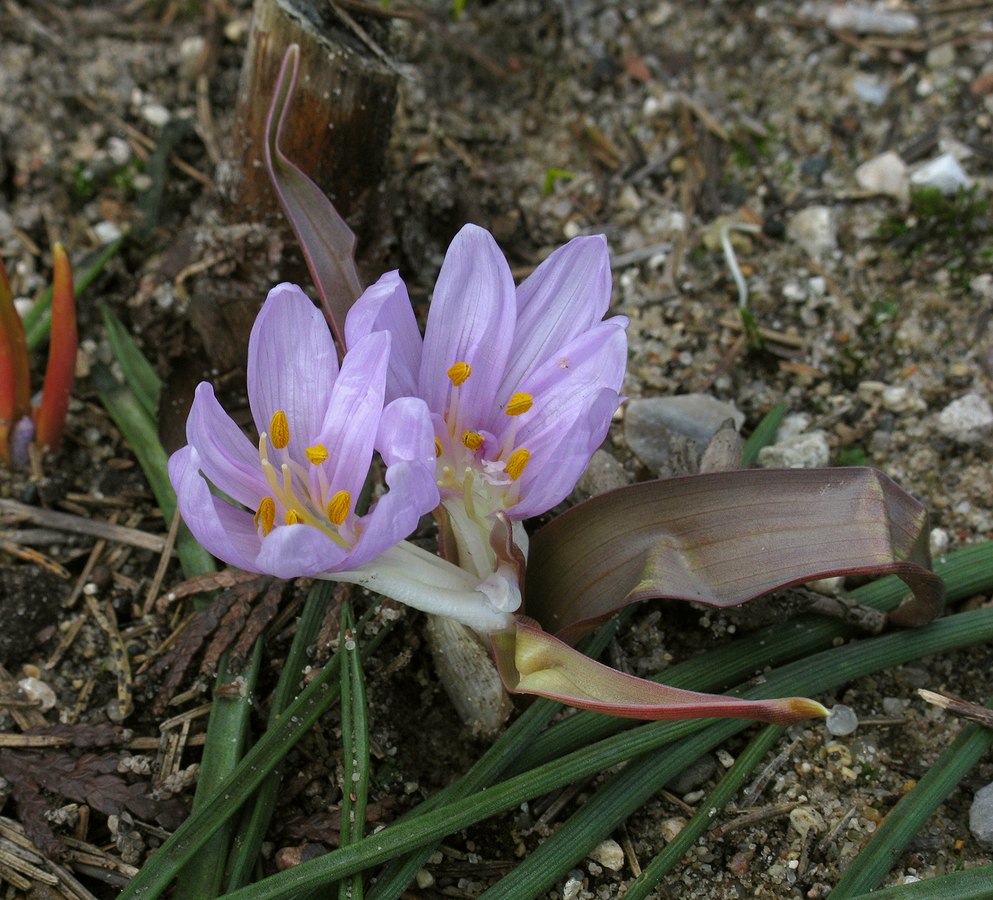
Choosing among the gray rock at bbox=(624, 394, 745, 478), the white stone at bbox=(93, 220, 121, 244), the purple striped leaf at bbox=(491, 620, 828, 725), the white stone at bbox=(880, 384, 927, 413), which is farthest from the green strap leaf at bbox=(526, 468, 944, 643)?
the white stone at bbox=(93, 220, 121, 244)

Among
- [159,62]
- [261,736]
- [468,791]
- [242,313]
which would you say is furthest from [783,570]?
[159,62]

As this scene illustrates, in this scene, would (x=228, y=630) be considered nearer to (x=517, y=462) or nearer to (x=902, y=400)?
(x=517, y=462)

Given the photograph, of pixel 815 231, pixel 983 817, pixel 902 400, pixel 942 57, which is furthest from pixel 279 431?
pixel 942 57

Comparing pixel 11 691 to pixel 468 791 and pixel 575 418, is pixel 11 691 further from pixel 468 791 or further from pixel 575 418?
pixel 575 418

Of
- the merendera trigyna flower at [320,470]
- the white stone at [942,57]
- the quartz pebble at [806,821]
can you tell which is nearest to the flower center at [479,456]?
the merendera trigyna flower at [320,470]

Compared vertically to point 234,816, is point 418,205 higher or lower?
higher

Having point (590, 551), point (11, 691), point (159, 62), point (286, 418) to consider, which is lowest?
point (11, 691)

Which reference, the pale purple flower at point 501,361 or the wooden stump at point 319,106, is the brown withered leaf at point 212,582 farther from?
the wooden stump at point 319,106
